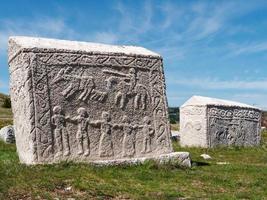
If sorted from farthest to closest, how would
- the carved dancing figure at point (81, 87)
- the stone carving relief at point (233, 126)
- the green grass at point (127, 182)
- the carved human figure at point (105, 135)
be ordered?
the stone carving relief at point (233, 126) → the carved human figure at point (105, 135) → the carved dancing figure at point (81, 87) → the green grass at point (127, 182)

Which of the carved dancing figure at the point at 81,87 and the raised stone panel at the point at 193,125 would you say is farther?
the raised stone panel at the point at 193,125

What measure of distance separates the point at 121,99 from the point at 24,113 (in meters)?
2.36

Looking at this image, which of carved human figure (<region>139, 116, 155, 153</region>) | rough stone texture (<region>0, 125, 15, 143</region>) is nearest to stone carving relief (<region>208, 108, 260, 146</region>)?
rough stone texture (<region>0, 125, 15, 143</region>)

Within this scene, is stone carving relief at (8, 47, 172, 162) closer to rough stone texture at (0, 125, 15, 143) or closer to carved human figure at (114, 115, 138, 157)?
carved human figure at (114, 115, 138, 157)

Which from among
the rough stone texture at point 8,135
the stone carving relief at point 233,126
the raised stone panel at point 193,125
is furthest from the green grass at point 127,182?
the rough stone texture at point 8,135

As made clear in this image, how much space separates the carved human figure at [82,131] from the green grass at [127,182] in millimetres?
668

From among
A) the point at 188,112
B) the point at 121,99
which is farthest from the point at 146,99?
the point at 188,112

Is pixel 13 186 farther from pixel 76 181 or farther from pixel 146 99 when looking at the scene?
pixel 146 99

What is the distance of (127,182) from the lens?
Result: 10164mm

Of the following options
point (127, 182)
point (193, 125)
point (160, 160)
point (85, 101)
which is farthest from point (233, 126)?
point (127, 182)

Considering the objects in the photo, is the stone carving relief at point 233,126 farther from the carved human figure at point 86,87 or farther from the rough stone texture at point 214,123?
the carved human figure at point 86,87

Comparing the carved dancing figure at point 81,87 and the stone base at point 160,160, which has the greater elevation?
the carved dancing figure at point 81,87

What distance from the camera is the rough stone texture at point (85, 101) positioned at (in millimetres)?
11219

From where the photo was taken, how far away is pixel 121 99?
490 inches
